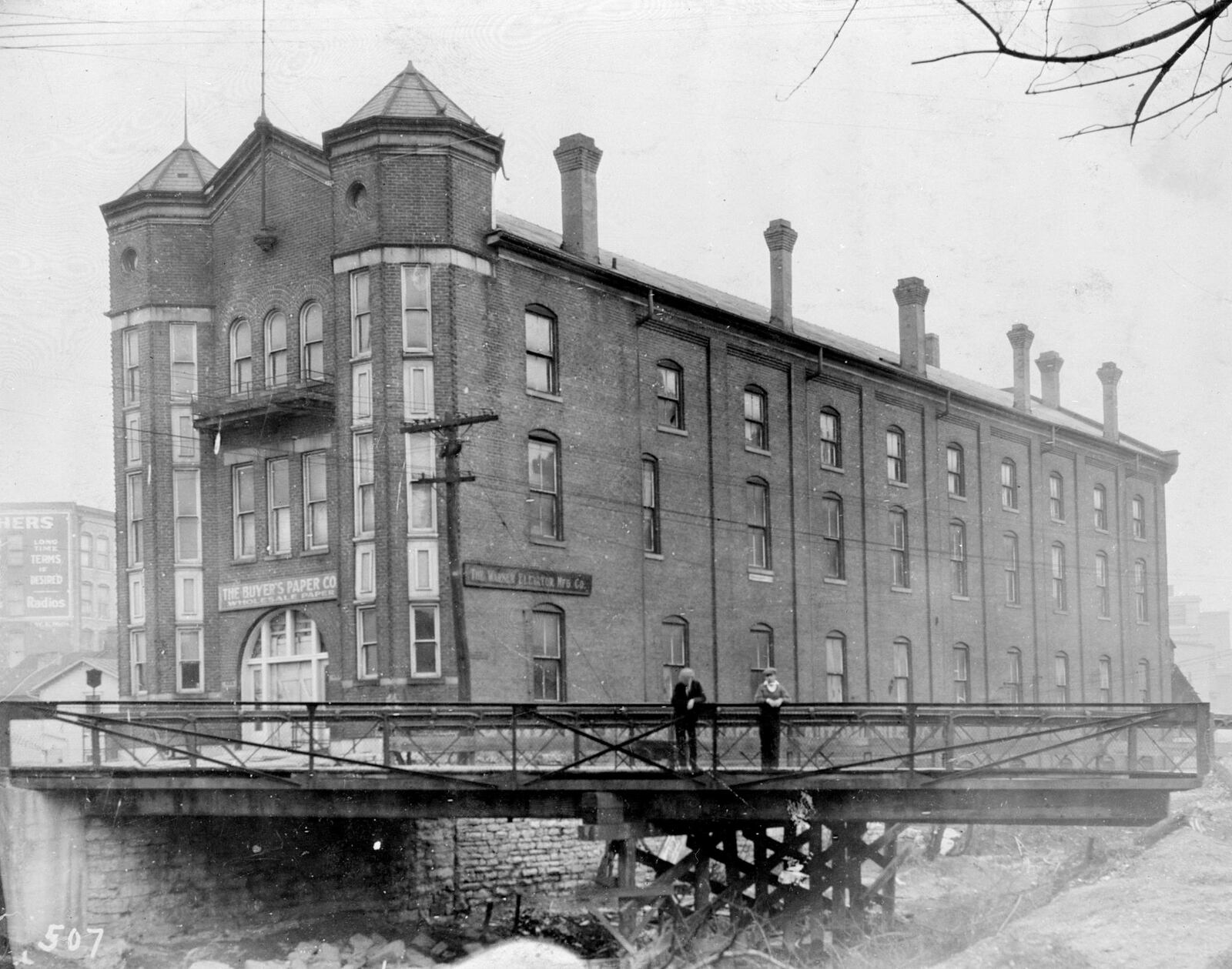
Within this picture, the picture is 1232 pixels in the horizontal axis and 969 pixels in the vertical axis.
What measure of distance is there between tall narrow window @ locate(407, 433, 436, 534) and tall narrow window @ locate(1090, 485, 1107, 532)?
3243 cm

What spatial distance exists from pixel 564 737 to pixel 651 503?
869 cm

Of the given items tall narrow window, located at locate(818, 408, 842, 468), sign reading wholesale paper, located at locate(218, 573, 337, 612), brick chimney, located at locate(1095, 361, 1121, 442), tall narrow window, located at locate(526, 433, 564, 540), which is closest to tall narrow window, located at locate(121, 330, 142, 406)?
sign reading wholesale paper, located at locate(218, 573, 337, 612)

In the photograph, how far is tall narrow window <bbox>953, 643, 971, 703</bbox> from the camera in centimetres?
4366

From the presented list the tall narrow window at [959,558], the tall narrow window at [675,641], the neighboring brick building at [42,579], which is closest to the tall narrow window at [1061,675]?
the tall narrow window at [959,558]

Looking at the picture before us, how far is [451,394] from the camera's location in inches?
1080

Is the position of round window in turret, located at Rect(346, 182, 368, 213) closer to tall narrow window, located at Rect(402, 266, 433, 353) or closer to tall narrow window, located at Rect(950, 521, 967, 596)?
tall narrow window, located at Rect(402, 266, 433, 353)

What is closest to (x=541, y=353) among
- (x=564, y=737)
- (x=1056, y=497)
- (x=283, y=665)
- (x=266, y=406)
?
(x=266, y=406)

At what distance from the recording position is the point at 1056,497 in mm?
50312

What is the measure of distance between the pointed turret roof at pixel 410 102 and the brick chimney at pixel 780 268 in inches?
485

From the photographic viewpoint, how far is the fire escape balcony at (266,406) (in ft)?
92.7

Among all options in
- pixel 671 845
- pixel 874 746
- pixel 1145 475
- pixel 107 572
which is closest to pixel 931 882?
pixel 671 845

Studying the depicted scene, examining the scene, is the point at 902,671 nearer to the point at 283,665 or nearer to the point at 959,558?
the point at 959,558

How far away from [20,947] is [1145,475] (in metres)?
47.1

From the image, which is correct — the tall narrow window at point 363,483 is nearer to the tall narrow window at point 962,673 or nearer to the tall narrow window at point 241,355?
the tall narrow window at point 241,355
